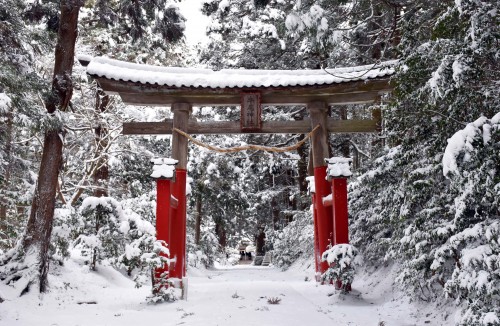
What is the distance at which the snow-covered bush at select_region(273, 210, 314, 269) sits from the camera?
1580cm

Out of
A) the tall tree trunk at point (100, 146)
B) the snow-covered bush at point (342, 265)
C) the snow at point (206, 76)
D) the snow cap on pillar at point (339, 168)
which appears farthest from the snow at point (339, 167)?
the tall tree trunk at point (100, 146)

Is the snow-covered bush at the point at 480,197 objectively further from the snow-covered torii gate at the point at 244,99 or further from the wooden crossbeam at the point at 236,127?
the wooden crossbeam at the point at 236,127

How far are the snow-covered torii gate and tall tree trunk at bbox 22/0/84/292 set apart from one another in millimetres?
504

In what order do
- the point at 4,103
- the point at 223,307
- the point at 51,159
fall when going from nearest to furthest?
the point at 4,103, the point at 223,307, the point at 51,159

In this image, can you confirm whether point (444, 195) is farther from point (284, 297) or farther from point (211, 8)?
point (211, 8)

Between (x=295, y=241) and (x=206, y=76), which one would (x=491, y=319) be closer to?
(x=206, y=76)

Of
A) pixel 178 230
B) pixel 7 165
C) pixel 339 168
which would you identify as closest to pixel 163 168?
pixel 178 230

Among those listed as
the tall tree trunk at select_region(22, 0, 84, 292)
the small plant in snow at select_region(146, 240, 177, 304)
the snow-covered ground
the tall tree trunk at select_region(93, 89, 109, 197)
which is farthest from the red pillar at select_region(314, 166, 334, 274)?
the tall tree trunk at select_region(93, 89, 109, 197)

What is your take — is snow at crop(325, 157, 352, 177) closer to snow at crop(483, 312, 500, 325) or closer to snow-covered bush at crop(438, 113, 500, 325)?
snow-covered bush at crop(438, 113, 500, 325)

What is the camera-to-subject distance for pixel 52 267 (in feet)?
33.2

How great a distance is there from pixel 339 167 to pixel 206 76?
356cm

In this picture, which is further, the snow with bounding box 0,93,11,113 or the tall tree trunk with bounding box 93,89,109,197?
the tall tree trunk with bounding box 93,89,109,197

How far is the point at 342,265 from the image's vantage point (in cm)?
834

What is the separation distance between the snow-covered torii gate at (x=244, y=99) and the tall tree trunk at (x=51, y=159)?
1.65ft
